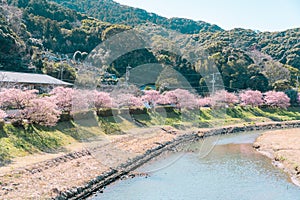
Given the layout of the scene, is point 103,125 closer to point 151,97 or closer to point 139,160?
point 139,160

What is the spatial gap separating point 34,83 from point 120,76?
2156cm

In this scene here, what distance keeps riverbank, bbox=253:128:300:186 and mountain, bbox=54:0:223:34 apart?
95.8 meters

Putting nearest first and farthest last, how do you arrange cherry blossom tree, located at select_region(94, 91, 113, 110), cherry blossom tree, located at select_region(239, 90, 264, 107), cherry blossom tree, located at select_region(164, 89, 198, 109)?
cherry blossom tree, located at select_region(94, 91, 113, 110), cherry blossom tree, located at select_region(164, 89, 198, 109), cherry blossom tree, located at select_region(239, 90, 264, 107)

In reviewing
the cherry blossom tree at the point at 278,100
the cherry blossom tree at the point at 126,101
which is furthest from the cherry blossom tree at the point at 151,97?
the cherry blossom tree at the point at 278,100

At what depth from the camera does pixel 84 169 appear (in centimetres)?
1625

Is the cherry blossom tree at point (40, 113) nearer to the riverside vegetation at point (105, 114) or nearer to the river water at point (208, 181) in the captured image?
the riverside vegetation at point (105, 114)

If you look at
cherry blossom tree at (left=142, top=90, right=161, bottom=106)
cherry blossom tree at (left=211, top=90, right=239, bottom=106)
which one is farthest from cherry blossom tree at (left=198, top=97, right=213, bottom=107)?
cherry blossom tree at (left=142, top=90, right=161, bottom=106)

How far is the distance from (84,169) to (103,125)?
10.8m

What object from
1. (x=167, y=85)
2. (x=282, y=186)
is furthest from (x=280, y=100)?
(x=282, y=186)

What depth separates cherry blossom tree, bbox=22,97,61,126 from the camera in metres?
20.2

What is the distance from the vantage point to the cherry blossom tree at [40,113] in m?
20.2

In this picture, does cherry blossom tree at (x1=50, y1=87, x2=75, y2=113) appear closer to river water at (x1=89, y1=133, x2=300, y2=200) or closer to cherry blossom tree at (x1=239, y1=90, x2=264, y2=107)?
river water at (x1=89, y1=133, x2=300, y2=200)

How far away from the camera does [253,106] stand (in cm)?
5194

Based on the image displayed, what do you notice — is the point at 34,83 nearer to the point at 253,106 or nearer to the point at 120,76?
the point at 120,76
